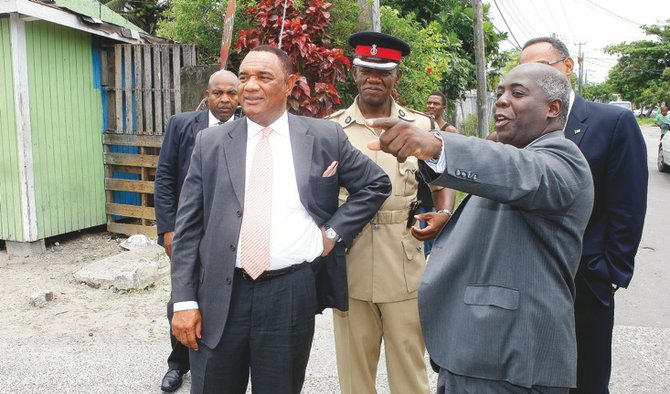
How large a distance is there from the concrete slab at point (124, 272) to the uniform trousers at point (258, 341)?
3.45m

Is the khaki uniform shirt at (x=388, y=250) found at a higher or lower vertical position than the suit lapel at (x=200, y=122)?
lower

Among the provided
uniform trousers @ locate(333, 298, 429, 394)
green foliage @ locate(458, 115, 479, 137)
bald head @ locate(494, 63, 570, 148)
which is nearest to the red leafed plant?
uniform trousers @ locate(333, 298, 429, 394)

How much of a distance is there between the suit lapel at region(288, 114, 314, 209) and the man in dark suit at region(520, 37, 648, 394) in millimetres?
1158

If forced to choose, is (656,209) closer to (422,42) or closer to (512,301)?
(422,42)

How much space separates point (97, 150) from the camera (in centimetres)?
766

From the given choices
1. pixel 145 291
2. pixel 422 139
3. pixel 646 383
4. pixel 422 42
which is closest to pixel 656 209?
pixel 422 42

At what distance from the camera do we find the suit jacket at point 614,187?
2.52 m

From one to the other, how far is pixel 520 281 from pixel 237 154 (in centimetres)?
131

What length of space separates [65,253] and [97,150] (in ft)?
4.71

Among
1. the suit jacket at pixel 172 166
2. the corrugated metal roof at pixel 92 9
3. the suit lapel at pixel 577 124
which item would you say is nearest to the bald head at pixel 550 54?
the suit lapel at pixel 577 124

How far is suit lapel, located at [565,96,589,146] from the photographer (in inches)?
101

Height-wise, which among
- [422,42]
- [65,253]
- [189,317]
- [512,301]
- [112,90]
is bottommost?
[65,253]

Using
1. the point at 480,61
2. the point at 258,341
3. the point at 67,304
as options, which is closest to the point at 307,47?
the point at 67,304

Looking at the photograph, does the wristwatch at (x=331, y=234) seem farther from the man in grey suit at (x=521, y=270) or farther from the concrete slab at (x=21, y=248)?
the concrete slab at (x=21, y=248)
